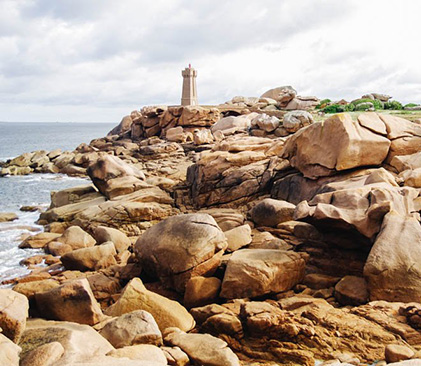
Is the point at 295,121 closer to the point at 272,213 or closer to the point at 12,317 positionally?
the point at 272,213

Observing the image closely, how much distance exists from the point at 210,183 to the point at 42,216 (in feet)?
32.0

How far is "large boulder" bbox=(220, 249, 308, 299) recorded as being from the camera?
30.0 ft

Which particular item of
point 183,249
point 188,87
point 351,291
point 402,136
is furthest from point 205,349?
point 188,87

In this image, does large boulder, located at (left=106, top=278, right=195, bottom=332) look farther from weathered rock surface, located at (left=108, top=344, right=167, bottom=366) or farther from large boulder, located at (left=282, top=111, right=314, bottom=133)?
large boulder, located at (left=282, top=111, right=314, bottom=133)

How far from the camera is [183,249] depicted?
34.2 ft

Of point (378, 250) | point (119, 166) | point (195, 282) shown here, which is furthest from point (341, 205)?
point (119, 166)

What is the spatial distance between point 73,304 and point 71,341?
2658mm

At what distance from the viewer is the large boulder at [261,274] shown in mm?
9156

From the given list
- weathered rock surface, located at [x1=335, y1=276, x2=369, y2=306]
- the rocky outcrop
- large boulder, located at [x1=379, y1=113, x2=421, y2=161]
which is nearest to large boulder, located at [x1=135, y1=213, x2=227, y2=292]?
weathered rock surface, located at [x1=335, y1=276, x2=369, y2=306]

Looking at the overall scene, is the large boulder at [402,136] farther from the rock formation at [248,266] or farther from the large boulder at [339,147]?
the large boulder at [339,147]

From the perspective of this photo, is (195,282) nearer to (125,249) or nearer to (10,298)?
(10,298)

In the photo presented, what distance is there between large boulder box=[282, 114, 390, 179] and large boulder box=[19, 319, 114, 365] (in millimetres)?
10317

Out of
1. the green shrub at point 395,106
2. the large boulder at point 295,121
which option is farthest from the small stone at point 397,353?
the green shrub at point 395,106

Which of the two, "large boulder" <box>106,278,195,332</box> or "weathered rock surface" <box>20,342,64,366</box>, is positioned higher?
"weathered rock surface" <box>20,342,64,366</box>
